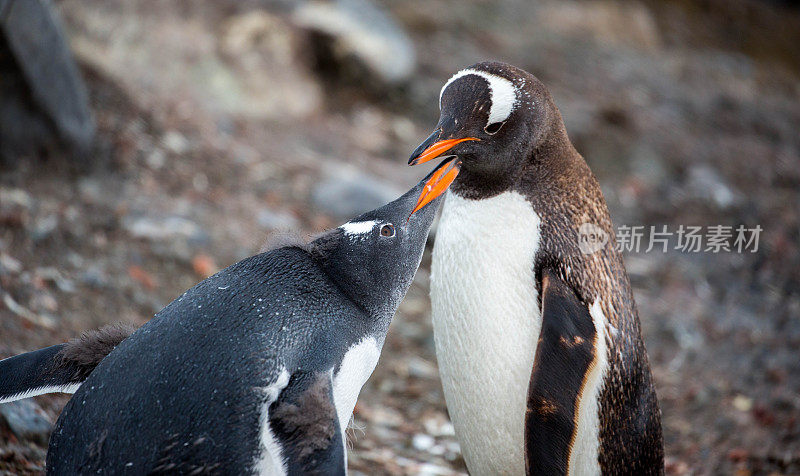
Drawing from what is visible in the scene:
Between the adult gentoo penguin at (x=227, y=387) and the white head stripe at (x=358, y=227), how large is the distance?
177 millimetres

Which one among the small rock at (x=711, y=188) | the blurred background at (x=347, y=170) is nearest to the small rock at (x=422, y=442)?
the blurred background at (x=347, y=170)

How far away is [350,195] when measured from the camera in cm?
467

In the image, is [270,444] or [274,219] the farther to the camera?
[274,219]

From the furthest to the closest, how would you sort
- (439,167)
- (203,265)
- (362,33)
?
(362,33)
(203,265)
(439,167)

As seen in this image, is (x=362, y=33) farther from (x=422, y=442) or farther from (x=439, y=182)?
(x=439, y=182)

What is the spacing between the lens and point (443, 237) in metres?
2.38

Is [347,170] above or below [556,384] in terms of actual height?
above

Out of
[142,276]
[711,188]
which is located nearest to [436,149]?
[142,276]

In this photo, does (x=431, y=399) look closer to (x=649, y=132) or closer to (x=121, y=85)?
(x=121, y=85)

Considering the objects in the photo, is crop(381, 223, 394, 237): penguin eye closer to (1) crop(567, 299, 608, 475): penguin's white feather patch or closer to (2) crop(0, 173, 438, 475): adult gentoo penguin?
(2) crop(0, 173, 438, 475): adult gentoo penguin

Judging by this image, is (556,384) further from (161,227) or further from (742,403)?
(161,227)

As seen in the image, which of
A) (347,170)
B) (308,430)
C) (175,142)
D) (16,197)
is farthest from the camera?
(347,170)

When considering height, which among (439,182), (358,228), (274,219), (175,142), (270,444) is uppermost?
(175,142)

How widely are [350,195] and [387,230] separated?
2655 mm
